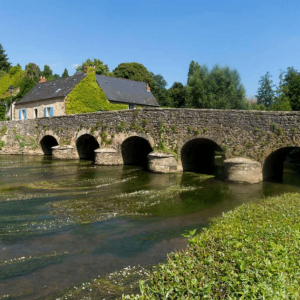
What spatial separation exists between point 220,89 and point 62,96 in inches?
673

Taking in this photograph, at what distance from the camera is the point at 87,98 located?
101 ft

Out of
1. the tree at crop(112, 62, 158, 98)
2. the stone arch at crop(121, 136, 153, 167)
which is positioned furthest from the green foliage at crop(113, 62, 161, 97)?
the stone arch at crop(121, 136, 153, 167)

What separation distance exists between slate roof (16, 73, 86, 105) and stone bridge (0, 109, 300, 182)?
5678 millimetres

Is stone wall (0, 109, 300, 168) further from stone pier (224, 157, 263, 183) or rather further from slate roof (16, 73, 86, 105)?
slate roof (16, 73, 86, 105)

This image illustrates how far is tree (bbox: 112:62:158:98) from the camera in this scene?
5567cm

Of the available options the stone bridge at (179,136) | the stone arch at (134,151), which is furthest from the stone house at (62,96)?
the stone arch at (134,151)

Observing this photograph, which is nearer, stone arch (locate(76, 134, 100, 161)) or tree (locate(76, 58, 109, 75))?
stone arch (locate(76, 134, 100, 161))

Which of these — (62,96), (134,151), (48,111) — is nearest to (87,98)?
(62,96)

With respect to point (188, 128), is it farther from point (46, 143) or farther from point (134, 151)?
point (46, 143)

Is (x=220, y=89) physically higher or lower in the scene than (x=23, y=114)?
higher

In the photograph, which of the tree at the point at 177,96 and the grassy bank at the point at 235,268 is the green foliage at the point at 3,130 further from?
the tree at the point at 177,96

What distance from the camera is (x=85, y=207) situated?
10.4 meters

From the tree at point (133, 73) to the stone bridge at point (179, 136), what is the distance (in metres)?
31.6

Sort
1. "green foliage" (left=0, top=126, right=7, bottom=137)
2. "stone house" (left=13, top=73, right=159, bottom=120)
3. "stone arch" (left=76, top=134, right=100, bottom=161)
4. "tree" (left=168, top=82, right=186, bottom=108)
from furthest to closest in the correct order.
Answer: "tree" (left=168, top=82, right=186, bottom=108), "stone house" (left=13, top=73, right=159, bottom=120), "green foliage" (left=0, top=126, right=7, bottom=137), "stone arch" (left=76, top=134, right=100, bottom=161)
